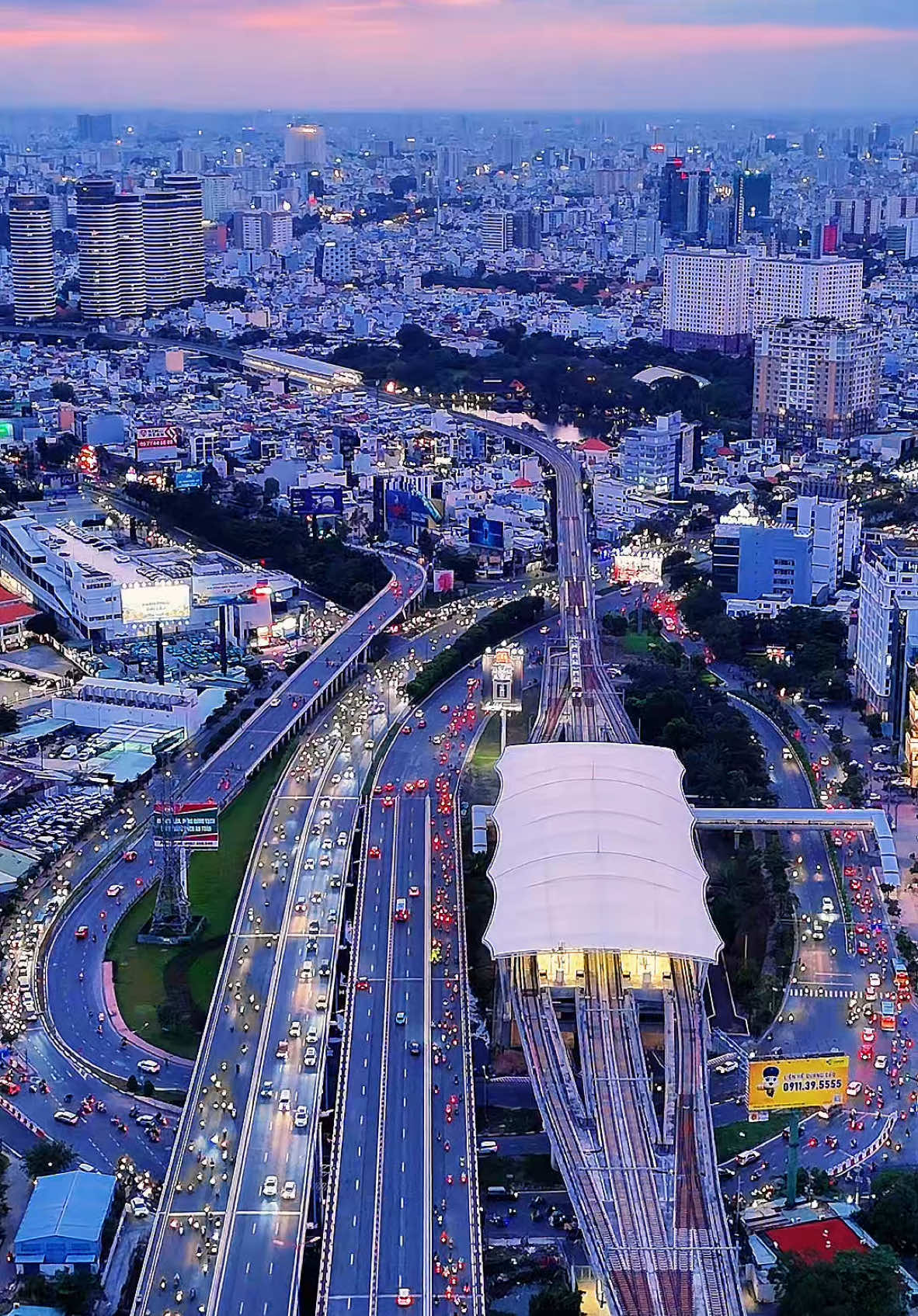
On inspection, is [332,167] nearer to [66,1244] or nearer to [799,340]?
[799,340]

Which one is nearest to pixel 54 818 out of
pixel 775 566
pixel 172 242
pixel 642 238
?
pixel 775 566

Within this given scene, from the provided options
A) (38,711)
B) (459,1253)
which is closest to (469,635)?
(38,711)

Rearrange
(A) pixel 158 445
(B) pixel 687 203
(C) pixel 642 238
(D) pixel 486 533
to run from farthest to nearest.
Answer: (C) pixel 642 238
(B) pixel 687 203
(A) pixel 158 445
(D) pixel 486 533

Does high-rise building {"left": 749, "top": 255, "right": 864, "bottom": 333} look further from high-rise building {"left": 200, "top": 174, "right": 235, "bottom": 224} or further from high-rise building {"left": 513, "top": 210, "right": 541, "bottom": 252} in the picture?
high-rise building {"left": 200, "top": 174, "right": 235, "bottom": 224}

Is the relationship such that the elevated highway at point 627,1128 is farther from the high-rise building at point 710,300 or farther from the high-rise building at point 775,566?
the high-rise building at point 710,300

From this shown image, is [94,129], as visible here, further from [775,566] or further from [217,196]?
[775,566]

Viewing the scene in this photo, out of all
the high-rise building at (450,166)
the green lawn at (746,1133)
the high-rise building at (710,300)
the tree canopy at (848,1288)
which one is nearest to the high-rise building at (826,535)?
the green lawn at (746,1133)

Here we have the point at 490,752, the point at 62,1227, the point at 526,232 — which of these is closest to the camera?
the point at 62,1227

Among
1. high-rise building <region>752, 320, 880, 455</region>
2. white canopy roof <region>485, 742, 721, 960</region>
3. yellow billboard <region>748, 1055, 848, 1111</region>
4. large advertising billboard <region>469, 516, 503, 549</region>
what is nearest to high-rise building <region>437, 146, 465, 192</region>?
high-rise building <region>752, 320, 880, 455</region>
